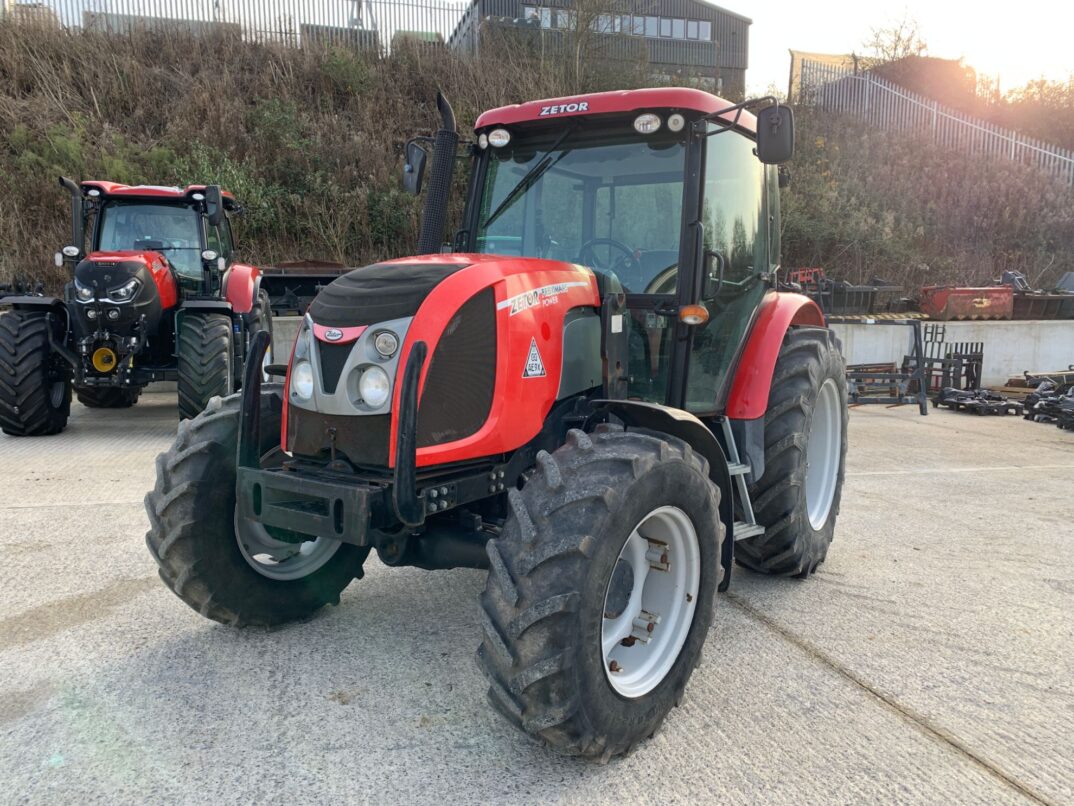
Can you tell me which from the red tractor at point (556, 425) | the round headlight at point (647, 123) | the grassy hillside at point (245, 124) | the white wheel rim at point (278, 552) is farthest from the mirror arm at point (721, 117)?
the grassy hillside at point (245, 124)

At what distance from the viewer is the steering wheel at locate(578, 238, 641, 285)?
3.35 m

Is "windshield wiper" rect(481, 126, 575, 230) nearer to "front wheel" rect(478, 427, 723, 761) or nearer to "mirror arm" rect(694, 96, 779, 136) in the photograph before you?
"mirror arm" rect(694, 96, 779, 136)

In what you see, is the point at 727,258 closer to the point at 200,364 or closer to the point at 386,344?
the point at 386,344

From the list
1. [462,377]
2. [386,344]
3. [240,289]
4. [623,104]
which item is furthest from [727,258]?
[240,289]

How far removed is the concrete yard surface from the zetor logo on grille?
2.07 metres

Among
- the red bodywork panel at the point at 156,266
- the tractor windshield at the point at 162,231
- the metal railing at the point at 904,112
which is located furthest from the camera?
the metal railing at the point at 904,112

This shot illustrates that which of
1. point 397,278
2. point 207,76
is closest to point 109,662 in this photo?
point 397,278

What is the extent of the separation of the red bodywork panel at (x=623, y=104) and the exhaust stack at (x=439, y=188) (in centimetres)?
20

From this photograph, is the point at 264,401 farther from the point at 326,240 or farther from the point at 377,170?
the point at 377,170

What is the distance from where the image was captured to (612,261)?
11.0ft

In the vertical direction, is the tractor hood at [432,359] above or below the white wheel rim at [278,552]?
above

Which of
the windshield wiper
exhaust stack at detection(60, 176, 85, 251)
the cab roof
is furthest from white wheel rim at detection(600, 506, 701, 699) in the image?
exhaust stack at detection(60, 176, 85, 251)

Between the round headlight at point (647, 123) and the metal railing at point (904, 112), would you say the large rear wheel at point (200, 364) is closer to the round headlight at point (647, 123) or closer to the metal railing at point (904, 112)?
the round headlight at point (647, 123)

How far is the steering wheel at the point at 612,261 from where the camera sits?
3.35m
